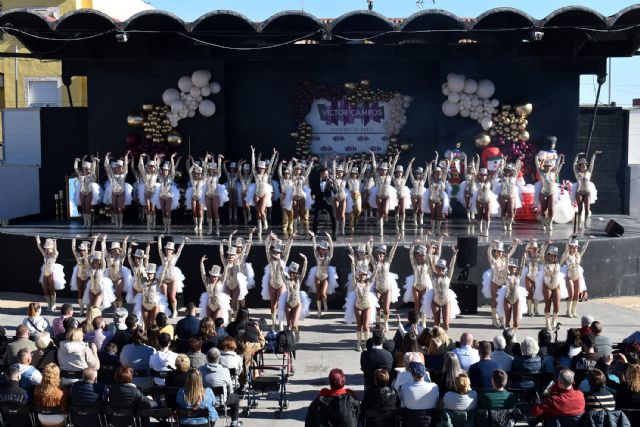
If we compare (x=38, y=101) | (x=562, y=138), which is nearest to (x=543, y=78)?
(x=562, y=138)

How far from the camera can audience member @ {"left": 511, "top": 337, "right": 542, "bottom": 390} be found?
37.0 feet

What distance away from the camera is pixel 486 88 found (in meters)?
25.5

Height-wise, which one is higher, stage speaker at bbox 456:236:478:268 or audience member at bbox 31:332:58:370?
stage speaker at bbox 456:236:478:268

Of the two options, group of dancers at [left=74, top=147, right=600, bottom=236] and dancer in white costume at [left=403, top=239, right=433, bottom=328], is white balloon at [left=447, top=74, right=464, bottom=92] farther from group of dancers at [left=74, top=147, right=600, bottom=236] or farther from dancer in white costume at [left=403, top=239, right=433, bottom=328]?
dancer in white costume at [left=403, top=239, right=433, bottom=328]

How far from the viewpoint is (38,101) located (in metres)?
39.4

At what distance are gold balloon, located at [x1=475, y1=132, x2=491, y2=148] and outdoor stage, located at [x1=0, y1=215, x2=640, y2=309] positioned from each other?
2.90 m

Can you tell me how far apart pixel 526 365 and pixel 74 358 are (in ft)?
18.3

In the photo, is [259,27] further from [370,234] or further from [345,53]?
[370,234]

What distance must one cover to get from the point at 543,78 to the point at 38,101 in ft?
74.2

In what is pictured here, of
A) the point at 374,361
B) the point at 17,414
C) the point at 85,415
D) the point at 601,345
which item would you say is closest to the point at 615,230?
the point at 601,345

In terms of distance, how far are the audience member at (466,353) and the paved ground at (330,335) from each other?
2.26 m

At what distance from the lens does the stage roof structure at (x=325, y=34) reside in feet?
75.3

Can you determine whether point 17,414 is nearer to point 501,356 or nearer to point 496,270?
point 501,356

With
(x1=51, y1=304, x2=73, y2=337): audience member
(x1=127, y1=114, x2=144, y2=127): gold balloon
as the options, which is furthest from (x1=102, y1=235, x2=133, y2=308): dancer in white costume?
(x1=127, y1=114, x2=144, y2=127): gold balloon
